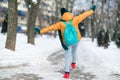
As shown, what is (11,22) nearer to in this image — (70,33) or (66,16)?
(66,16)

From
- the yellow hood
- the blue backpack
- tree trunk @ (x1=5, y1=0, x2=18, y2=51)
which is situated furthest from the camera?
tree trunk @ (x1=5, y1=0, x2=18, y2=51)

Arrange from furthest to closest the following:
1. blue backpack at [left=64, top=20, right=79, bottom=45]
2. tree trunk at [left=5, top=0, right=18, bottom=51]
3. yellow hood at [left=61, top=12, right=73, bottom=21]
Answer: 1. tree trunk at [left=5, top=0, right=18, bottom=51]
2. yellow hood at [left=61, top=12, right=73, bottom=21]
3. blue backpack at [left=64, top=20, right=79, bottom=45]

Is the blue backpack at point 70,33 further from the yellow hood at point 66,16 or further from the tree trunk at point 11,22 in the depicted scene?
the tree trunk at point 11,22

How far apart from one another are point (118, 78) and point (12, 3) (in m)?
8.58

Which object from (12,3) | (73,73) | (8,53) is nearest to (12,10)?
(12,3)

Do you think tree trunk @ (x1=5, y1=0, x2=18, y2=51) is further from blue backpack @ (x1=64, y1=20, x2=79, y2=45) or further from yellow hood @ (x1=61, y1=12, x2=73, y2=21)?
blue backpack @ (x1=64, y1=20, x2=79, y2=45)

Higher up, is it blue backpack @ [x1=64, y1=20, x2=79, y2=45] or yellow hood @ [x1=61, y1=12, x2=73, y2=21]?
yellow hood @ [x1=61, y1=12, x2=73, y2=21]

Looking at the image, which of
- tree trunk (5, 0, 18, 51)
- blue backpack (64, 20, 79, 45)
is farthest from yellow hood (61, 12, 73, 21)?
tree trunk (5, 0, 18, 51)

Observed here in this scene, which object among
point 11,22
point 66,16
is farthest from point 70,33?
point 11,22

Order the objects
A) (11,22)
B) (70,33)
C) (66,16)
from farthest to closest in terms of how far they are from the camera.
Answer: (11,22) → (66,16) → (70,33)

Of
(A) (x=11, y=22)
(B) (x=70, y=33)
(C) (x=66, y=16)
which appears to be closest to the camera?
(B) (x=70, y=33)

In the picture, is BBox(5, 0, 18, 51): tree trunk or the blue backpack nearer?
the blue backpack

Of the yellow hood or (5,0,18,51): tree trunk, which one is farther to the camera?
(5,0,18,51): tree trunk

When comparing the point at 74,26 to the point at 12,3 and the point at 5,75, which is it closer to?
the point at 5,75
